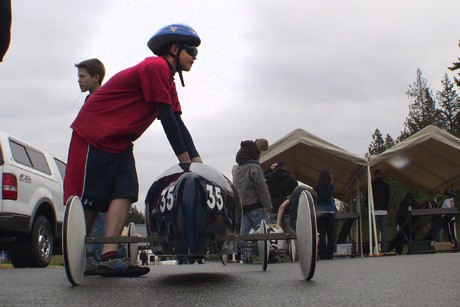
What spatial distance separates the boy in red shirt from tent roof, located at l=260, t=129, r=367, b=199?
325 inches

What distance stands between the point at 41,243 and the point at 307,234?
5.33 m

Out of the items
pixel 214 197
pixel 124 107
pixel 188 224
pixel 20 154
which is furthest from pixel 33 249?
pixel 188 224

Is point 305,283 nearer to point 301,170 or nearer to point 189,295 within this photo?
point 189,295

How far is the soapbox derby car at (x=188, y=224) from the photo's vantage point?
3.71 metres

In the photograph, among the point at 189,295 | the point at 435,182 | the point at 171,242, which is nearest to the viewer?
the point at 189,295

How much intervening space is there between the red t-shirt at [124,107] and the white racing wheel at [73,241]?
24.8 inches

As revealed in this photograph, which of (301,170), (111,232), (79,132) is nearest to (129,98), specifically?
(79,132)

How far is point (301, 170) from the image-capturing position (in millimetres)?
16219

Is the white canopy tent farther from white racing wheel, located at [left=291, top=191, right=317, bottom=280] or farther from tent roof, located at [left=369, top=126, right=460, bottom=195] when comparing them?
white racing wheel, located at [left=291, top=191, right=317, bottom=280]

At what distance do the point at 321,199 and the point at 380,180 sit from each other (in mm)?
2701

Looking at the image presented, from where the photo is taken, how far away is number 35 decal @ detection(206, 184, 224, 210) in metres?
3.87

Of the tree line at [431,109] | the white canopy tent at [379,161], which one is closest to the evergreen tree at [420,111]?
the tree line at [431,109]

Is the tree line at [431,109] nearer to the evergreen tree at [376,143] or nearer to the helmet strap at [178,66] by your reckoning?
the evergreen tree at [376,143]

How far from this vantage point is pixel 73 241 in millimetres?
3750
